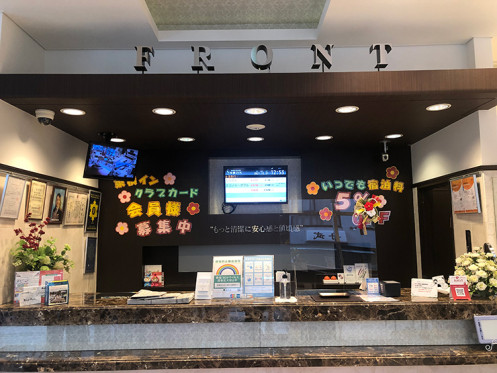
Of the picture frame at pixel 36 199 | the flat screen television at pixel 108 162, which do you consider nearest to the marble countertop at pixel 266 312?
the picture frame at pixel 36 199

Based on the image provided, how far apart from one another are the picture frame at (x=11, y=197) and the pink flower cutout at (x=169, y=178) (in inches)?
79.1

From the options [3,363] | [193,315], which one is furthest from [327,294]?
[3,363]

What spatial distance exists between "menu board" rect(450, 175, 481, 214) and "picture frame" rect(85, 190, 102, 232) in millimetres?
4180

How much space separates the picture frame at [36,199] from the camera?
11.1 feet

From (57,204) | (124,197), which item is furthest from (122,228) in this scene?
(57,204)

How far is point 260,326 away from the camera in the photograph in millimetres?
2736

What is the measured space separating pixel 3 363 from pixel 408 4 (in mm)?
4074

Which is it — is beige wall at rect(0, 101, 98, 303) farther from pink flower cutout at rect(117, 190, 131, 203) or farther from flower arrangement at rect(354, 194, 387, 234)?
flower arrangement at rect(354, 194, 387, 234)

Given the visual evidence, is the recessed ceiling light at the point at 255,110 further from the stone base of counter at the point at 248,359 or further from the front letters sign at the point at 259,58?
the stone base of counter at the point at 248,359

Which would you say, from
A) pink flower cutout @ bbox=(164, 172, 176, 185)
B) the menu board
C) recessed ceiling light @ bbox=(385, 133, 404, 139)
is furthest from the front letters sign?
pink flower cutout @ bbox=(164, 172, 176, 185)

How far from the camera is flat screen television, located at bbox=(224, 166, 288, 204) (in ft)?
16.5

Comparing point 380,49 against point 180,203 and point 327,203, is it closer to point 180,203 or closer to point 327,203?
point 327,203

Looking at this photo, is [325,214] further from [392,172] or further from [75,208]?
[75,208]

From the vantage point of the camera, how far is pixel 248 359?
2557 millimetres
